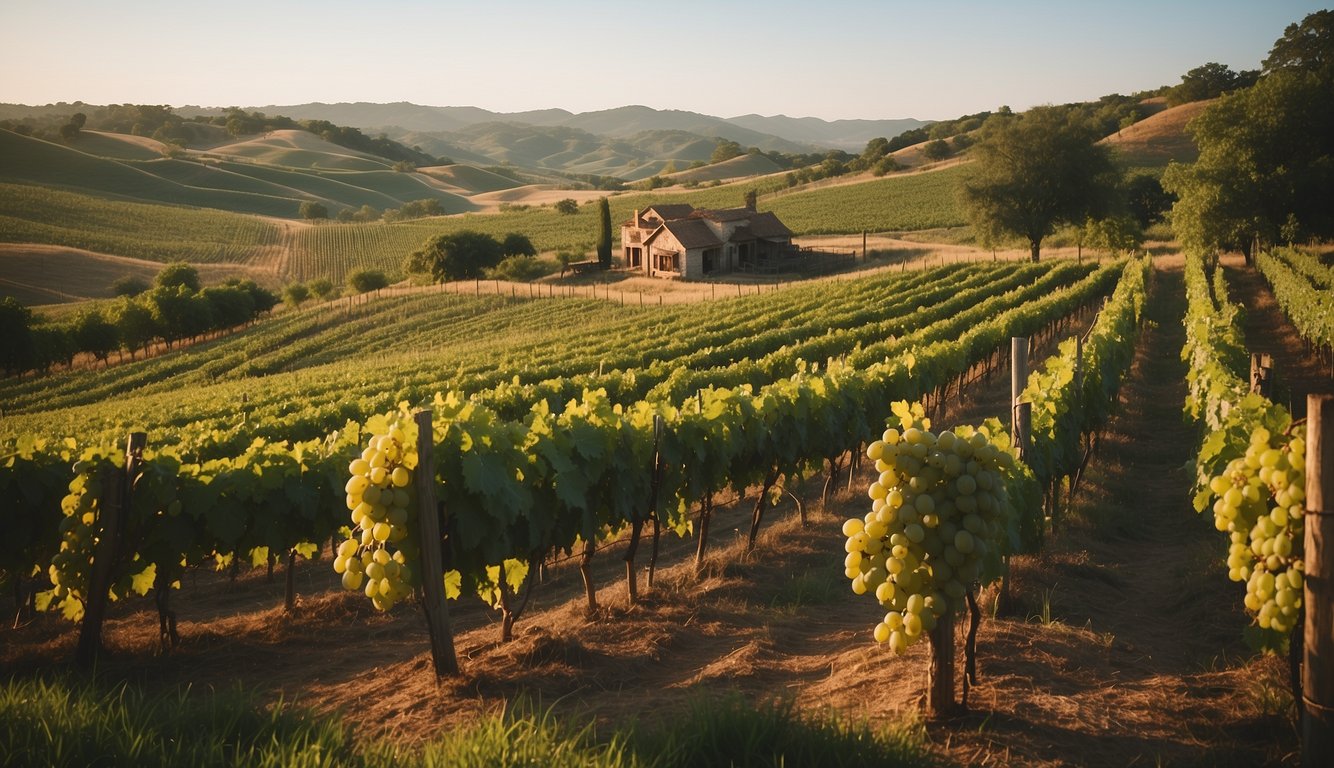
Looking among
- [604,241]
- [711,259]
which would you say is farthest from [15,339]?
[711,259]

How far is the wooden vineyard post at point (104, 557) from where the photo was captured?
561 cm

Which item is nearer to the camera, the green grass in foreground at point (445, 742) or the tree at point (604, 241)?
the green grass in foreground at point (445, 742)

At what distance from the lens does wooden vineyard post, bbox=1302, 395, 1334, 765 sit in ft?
12.0

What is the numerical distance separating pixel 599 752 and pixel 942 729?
163cm

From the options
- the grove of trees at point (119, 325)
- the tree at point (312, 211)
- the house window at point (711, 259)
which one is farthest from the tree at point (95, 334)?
the tree at point (312, 211)

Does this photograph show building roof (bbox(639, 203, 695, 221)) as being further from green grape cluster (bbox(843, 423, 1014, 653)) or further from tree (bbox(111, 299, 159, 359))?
green grape cluster (bbox(843, 423, 1014, 653))

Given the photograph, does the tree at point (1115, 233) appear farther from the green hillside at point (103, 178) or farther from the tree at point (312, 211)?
the green hillside at point (103, 178)

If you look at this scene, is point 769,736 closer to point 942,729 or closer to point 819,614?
point 942,729

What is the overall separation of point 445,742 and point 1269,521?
3812mm

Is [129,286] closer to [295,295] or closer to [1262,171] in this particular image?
[295,295]

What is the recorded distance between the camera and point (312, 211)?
110062 mm

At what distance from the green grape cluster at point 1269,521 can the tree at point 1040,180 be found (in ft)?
153

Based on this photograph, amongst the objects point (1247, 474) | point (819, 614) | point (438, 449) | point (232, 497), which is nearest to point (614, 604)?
point (819, 614)

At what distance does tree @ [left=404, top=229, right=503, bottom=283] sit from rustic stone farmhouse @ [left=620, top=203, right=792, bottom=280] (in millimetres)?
9921
